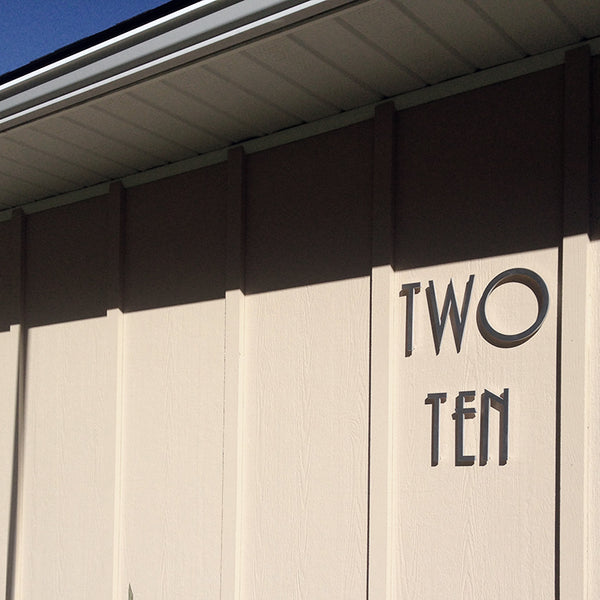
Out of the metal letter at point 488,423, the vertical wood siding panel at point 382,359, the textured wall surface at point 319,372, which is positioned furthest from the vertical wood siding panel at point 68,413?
the metal letter at point 488,423

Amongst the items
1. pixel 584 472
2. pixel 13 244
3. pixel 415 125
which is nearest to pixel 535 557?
pixel 584 472

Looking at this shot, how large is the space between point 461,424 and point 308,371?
98cm

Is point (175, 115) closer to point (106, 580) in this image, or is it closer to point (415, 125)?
point (415, 125)

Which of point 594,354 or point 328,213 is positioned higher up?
point 328,213

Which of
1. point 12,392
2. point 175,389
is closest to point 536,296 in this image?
point 175,389

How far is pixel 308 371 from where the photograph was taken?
473cm

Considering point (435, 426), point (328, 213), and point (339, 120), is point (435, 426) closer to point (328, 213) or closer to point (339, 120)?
point (328, 213)

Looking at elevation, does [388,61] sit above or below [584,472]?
above

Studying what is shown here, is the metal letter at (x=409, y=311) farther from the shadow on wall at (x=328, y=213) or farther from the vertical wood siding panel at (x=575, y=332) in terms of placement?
the vertical wood siding panel at (x=575, y=332)

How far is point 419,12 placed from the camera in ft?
11.9

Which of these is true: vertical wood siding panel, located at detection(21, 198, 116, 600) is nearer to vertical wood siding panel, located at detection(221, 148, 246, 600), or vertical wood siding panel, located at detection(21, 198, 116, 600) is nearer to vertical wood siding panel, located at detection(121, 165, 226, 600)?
vertical wood siding panel, located at detection(121, 165, 226, 600)

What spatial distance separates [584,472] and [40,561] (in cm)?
393

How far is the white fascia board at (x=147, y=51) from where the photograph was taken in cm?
356

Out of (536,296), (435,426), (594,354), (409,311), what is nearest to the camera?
(594,354)
